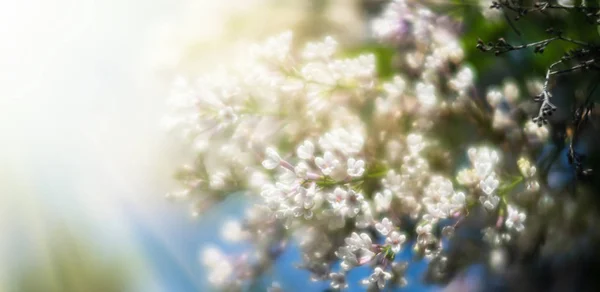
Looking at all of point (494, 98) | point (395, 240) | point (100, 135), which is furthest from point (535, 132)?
point (100, 135)

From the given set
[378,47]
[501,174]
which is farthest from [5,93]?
[501,174]

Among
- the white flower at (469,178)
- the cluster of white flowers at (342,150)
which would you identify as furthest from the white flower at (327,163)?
the white flower at (469,178)

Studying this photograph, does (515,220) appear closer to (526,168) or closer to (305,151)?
(526,168)

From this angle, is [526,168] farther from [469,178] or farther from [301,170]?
[301,170]

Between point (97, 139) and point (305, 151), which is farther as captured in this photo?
point (97, 139)

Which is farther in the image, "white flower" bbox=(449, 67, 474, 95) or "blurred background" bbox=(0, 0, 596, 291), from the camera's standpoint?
"blurred background" bbox=(0, 0, 596, 291)

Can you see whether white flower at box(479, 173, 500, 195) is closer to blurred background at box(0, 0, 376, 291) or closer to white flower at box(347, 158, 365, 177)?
white flower at box(347, 158, 365, 177)

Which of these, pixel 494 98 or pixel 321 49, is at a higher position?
pixel 321 49

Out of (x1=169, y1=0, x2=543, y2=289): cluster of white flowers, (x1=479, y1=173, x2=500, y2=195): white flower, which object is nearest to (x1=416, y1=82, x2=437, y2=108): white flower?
(x1=169, y1=0, x2=543, y2=289): cluster of white flowers

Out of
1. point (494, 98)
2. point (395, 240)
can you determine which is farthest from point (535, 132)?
point (395, 240)

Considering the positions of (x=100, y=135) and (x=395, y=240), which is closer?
(x=395, y=240)
